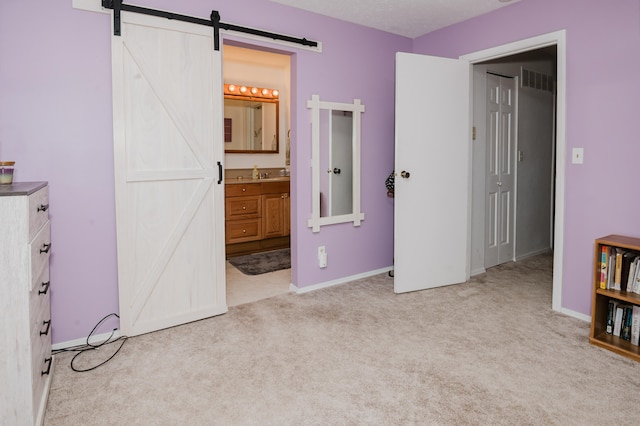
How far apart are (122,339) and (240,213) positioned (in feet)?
7.79

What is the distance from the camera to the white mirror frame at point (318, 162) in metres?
3.60

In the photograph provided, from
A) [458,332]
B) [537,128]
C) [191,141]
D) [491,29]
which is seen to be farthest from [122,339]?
[537,128]

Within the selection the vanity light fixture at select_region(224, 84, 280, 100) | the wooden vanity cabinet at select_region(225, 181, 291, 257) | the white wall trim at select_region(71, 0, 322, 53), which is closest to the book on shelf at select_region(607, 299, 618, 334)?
the white wall trim at select_region(71, 0, 322, 53)

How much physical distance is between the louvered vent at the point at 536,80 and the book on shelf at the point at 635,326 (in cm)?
290

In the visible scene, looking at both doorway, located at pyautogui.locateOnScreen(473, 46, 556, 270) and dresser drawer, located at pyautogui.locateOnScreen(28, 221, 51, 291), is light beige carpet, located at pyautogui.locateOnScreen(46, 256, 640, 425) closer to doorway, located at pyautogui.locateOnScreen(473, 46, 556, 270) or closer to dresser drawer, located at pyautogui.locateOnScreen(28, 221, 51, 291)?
dresser drawer, located at pyautogui.locateOnScreen(28, 221, 51, 291)

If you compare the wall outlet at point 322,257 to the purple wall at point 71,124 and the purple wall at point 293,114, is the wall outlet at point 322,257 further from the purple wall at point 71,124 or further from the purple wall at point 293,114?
the purple wall at point 71,124

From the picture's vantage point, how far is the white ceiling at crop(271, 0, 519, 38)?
3.31 meters

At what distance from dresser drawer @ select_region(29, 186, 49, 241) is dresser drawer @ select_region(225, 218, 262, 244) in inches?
108

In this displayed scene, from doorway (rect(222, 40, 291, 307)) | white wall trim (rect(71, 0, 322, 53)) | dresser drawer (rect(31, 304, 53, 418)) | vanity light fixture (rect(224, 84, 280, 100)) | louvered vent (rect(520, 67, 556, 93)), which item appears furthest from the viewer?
vanity light fixture (rect(224, 84, 280, 100))

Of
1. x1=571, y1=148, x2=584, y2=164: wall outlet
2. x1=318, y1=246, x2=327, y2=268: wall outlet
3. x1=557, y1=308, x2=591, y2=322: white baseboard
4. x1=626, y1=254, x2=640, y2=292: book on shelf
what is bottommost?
x1=557, y1=308, x2=591, y2=322: white baseboard

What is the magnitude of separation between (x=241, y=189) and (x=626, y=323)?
3788 millimetres

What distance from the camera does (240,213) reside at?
4.93m

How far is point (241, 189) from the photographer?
4.87m

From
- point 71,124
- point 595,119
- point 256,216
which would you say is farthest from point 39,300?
point 595,119
